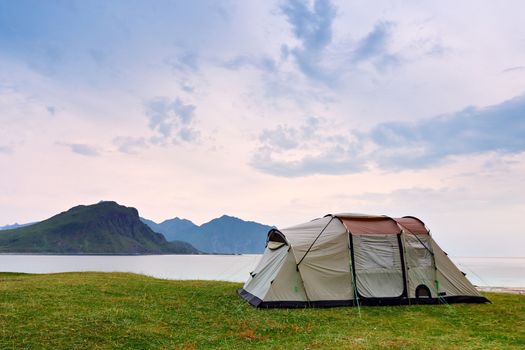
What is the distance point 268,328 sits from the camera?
11.1 m

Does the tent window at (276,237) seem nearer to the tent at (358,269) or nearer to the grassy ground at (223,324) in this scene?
the tent at (358,269)

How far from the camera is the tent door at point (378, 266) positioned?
15148mm

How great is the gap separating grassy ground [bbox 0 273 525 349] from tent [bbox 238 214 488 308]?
2.04ft

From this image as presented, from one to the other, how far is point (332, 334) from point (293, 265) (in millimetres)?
4727

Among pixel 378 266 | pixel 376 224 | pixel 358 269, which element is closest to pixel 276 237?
pixel 358 269

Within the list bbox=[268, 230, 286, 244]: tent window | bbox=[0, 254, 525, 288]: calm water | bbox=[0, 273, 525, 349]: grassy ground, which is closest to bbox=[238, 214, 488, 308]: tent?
bbox=[268, 230, 286, 244]: tent window

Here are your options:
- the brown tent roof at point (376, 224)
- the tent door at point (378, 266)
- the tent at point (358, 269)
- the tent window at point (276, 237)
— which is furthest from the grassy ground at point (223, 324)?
the tent window at point (276, 237)

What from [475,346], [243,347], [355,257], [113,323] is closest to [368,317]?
[355,257]

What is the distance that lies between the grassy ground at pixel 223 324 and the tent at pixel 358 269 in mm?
622

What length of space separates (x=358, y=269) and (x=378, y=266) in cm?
82

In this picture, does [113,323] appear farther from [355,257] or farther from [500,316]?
[500,316]

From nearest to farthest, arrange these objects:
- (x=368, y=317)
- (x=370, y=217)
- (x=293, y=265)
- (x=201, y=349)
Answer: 1. (x=201, y=349)
2. (x=368, y=317)
3. (x=293, y=265)
4. (x=370, y=217)

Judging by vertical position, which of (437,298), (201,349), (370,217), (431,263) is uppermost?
(370,217)

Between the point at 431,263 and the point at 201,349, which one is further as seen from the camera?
the point at 431,263
